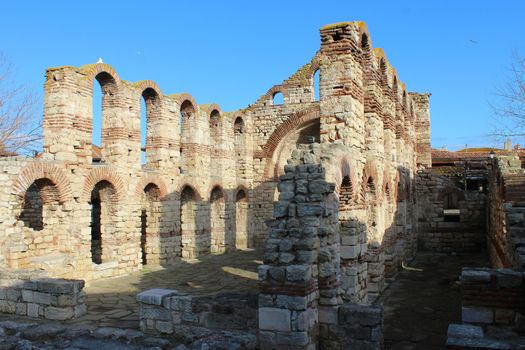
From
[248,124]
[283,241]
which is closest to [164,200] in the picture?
[248,124]

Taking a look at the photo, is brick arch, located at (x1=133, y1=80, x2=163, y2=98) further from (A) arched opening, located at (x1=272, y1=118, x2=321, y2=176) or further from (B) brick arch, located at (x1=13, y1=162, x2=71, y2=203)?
(A) arched opening, located at (x1=272, y1=118, x2=321, y2=176)

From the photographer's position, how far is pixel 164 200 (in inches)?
590

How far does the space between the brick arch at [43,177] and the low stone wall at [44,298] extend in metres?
2.37

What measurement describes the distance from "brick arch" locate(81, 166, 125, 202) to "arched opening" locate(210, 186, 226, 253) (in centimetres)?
535

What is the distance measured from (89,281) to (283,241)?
25.0ft

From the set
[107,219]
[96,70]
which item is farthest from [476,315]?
[96,70]

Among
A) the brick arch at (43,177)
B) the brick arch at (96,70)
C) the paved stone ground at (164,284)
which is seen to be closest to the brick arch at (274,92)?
the paved stone ground at (164,284)

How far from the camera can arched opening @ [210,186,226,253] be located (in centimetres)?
1830

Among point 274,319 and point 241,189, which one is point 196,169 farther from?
point 274,319

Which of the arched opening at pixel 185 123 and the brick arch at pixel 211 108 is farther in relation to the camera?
the brick arch at pixel 211 108

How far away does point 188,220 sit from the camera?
1650cm

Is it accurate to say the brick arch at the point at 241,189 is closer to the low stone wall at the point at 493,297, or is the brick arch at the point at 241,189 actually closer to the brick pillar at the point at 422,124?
the brick pillar at the point at 422,124

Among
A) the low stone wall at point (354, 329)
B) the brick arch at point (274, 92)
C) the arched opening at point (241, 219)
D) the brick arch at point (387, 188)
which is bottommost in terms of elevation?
the low stone wall at point (354, 329)

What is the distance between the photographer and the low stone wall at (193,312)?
6810 millimetres
